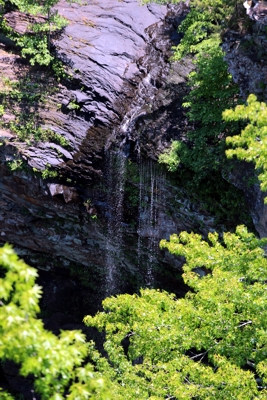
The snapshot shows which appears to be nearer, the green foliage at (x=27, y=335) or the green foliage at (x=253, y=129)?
the green foliage at (x=27, y=335)

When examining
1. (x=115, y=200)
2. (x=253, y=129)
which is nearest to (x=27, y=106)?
(x=115, y=200)

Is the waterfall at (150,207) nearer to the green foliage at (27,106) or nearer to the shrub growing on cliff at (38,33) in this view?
the green foliage at (27,106)

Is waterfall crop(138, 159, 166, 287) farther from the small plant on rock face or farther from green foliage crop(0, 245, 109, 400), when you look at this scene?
green foliage crop(0, 245, 109, 400)

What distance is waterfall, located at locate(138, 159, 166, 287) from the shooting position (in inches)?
490

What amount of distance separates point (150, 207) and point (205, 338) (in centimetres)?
679

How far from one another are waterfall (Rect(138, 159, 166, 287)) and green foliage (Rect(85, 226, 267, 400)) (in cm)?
560

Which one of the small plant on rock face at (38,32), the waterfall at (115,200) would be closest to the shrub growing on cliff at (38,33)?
the small plant on rock face at (38,32)

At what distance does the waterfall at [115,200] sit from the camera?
1292 centimetres

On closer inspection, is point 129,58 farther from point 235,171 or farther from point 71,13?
point 235,171

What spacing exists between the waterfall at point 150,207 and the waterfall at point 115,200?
0.68 meters

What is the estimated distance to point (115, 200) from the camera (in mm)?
13273

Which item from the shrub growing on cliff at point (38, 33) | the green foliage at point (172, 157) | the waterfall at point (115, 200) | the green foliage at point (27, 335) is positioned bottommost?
the green foliage at point (27, 335)

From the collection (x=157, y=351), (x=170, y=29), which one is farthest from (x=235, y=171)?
(x=170, y=29)

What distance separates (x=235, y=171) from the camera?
36.1ft
